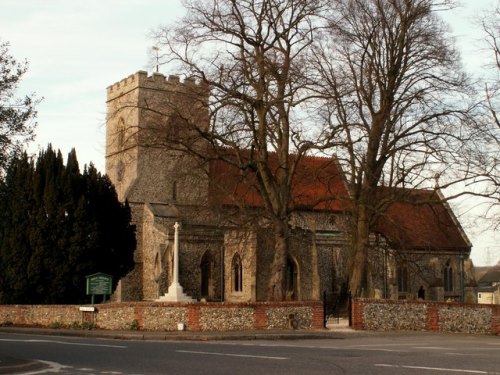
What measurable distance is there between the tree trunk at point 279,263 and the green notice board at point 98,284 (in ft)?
22.1

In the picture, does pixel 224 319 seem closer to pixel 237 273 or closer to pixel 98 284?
pixel 98 284

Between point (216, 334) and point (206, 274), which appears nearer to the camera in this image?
point (216, 334)

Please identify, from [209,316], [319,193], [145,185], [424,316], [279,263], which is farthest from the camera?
[319,193]

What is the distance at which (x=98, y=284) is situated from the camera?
30.4 m

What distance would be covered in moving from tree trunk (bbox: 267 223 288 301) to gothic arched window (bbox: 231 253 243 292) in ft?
44.0

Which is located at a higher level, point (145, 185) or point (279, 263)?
point (145, 185)

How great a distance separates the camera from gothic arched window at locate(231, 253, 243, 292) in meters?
43.3

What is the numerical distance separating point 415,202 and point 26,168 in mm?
19949

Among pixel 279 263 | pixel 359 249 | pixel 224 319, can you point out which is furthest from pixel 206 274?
pixel 224 319

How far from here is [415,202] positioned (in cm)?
3083

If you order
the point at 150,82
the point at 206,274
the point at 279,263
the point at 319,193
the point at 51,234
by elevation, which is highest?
the point at 150,82

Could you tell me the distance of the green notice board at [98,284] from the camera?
3017 cm

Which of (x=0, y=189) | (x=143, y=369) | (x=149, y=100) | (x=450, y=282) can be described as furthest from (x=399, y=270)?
(x=143, y=369)

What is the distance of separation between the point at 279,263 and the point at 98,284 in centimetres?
741
